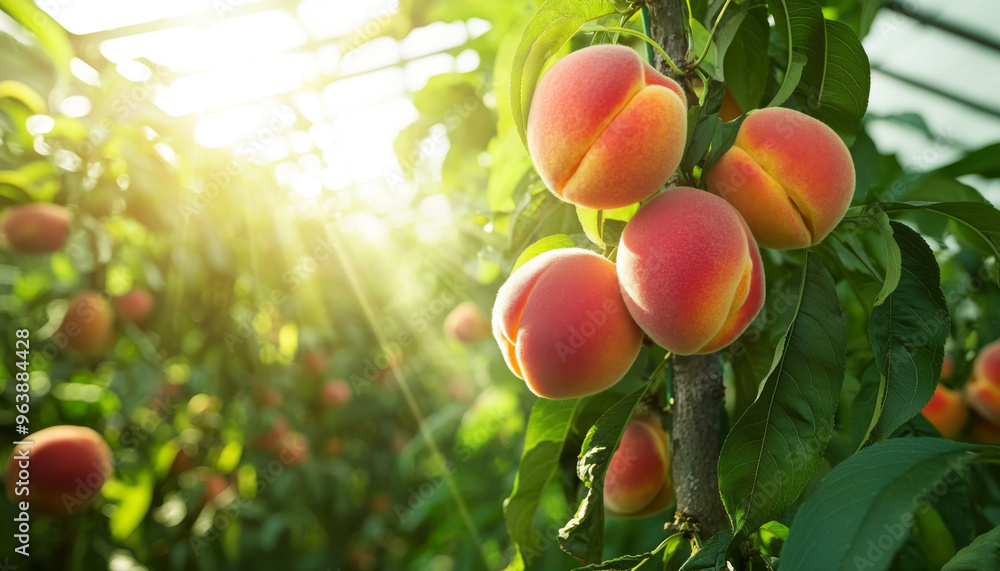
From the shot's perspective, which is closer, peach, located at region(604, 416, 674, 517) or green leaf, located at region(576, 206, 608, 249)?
green leaf, located at region(576, 206, 608, 249)

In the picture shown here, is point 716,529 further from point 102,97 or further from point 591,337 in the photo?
point 102,97

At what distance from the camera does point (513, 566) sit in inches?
27.9

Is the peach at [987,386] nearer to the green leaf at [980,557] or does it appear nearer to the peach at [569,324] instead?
the green leaf at [980,557]

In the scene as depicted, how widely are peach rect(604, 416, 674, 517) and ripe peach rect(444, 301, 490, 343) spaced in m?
1.71

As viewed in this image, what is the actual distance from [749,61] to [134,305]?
1811 millimetres

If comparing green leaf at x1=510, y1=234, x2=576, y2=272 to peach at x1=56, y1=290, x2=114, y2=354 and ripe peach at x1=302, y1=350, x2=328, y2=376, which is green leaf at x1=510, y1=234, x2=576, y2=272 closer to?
peach at x1=56, y1=290, x2=114, y2=354

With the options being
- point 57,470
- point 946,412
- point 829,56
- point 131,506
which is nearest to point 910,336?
point 829,56

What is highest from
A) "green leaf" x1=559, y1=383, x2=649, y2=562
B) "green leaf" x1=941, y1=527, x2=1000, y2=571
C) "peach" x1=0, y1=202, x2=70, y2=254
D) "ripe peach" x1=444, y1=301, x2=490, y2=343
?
"green leaf" x1=941, y1=527, x2=1000, y2=571

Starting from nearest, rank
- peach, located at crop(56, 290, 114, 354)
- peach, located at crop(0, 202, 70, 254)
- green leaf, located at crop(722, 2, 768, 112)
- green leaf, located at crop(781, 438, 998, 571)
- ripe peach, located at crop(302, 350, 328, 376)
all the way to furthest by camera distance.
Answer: green leaf, located at crop(781, 438, 998, 571), green leaf, located at crop(722, 2, 768, 112), peach, located at crop(0, 202, 70, 254), peach, located at crop(56, 290, 114, 354), ripe peach, located at crop(302, 350, 328, 376)

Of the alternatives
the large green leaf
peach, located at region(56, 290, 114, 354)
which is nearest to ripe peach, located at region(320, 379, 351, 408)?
peach, located at region(56, 290, 114, 354)

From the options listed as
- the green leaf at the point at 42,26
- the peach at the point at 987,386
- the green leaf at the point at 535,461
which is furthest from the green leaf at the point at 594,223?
the peach at the point at 987,386

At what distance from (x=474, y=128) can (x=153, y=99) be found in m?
1.13

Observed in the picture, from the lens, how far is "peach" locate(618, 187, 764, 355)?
457mm

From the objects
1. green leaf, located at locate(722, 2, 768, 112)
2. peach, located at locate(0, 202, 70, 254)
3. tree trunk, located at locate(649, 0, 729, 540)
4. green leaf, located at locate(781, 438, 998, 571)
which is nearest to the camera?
green leaf, located at locate(781, 438, 998, 571)
